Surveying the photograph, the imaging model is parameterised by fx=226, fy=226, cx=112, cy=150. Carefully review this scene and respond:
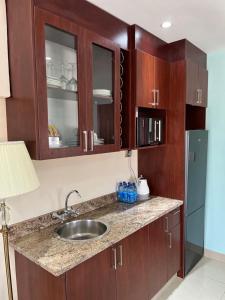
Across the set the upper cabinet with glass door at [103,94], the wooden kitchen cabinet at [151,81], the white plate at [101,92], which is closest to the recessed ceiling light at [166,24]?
the wooden kitchen cabinet at [151,81]

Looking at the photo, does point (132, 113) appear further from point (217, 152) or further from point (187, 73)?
point (217, 152)

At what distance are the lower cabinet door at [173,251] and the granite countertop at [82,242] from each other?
11.2 inches

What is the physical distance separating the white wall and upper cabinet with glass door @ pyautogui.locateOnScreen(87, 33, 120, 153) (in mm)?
350

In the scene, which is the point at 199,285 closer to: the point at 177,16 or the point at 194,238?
the point at 194,238

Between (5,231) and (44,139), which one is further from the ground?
(44,139)

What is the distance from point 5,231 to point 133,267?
99 cm

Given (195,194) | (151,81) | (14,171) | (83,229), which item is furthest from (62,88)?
(195,194)

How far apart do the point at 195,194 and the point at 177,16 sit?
1.74 m

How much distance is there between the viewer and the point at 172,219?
2180 millimetres

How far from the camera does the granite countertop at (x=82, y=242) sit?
1263 mm

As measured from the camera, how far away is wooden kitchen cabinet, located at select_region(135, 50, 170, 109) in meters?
1.93

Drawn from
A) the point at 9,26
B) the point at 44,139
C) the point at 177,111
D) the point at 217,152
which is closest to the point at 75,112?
the point at 44,139

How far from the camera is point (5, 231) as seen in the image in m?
1.24

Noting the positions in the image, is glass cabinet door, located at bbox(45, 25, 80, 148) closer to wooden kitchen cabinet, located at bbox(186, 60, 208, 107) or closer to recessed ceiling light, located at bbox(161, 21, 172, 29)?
recessed ceiling light, located at bbox(161, 21, 172, 29)
